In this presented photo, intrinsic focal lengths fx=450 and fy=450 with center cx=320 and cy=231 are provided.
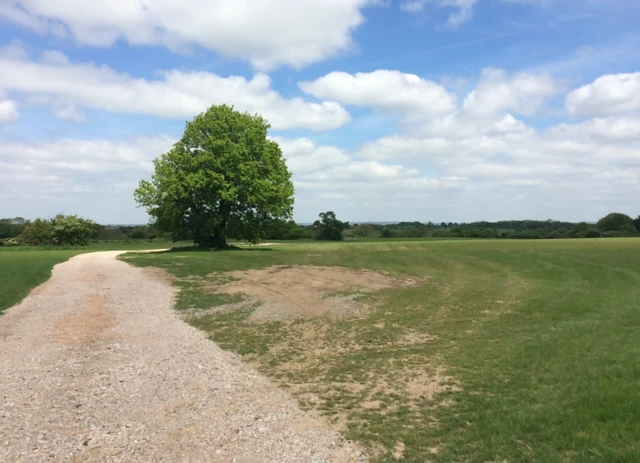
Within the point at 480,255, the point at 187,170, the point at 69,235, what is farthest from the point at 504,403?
the point at 69,235

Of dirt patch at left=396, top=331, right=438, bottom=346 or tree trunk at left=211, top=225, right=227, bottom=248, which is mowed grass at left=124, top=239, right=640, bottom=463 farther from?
tree trunk at left=211, top=225, right=227, bottom=248

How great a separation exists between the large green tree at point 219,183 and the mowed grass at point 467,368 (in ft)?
56.8

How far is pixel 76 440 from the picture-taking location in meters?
5.86

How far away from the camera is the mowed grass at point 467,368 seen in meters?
5.86

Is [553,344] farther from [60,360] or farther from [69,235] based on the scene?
[69,235]

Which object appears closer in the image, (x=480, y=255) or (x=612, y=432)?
(x=612, y=432)

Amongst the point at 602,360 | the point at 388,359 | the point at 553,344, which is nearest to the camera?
the point at 602,360

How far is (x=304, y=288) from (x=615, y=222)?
86.7m

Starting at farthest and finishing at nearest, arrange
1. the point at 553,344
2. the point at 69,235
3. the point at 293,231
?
the point at 293,231
the point at 69,235
the point at 553,344

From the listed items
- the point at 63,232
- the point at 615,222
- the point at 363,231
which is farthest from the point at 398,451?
the point at 363,231

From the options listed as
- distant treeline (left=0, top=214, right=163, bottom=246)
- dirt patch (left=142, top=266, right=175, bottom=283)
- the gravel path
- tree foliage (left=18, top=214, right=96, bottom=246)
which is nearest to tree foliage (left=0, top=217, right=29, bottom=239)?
distant treeline (left=0, top=214, right=163, bottom=246)

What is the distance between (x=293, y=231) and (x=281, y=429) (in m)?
86.0

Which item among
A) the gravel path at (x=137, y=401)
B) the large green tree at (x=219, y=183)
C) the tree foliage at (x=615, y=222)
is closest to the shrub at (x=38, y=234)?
the large green tree at (x=219, y=183)

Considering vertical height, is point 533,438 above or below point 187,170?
below
